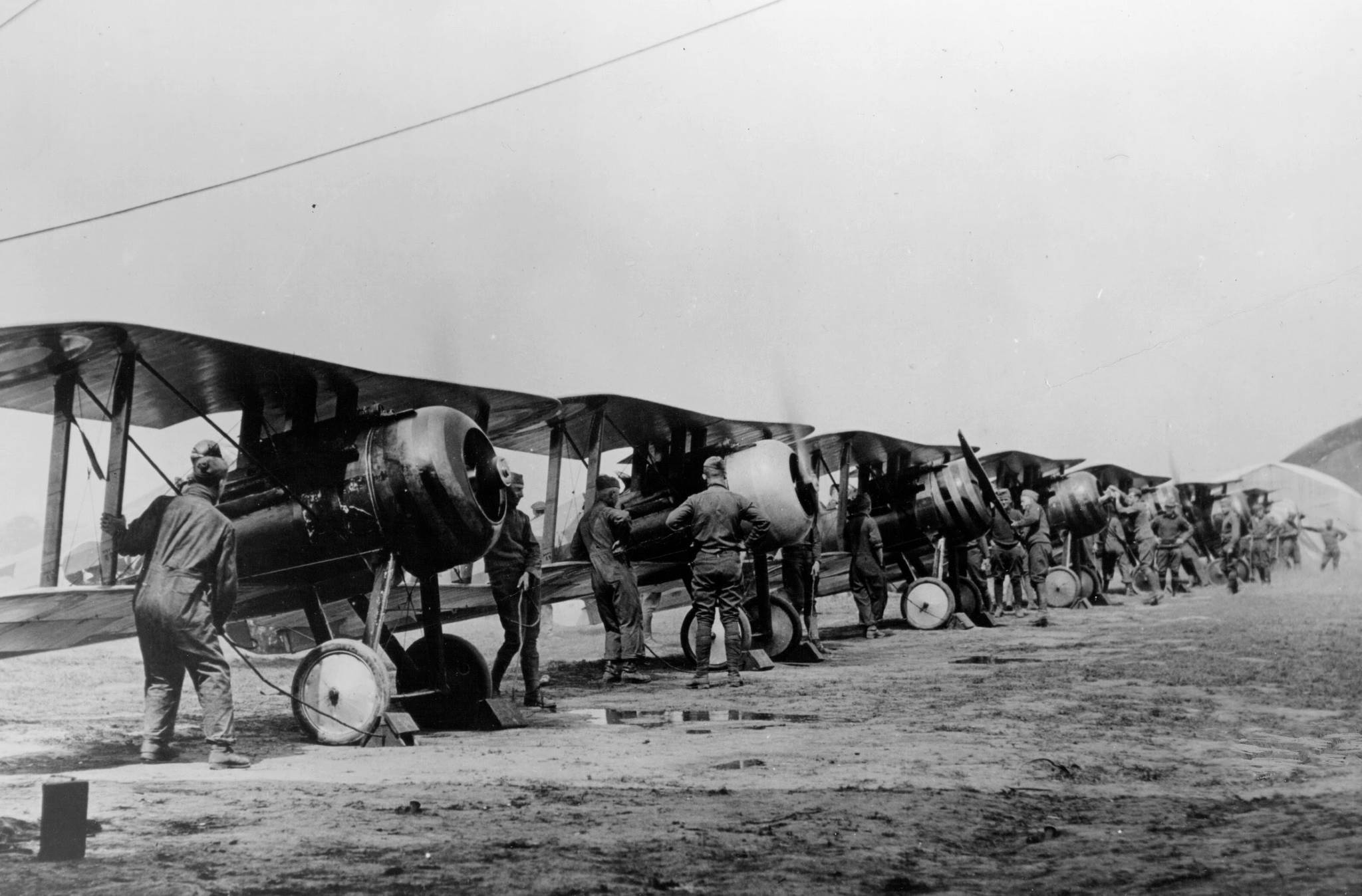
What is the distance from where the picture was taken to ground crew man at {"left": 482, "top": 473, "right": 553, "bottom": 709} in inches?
336

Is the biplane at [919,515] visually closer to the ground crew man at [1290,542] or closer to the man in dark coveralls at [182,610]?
the man in dark coveralls at [182,610]

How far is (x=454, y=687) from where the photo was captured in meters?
7.72

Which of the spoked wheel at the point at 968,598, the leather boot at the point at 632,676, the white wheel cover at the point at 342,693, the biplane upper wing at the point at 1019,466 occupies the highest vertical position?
the biplane upper wing at the point at 1019,466

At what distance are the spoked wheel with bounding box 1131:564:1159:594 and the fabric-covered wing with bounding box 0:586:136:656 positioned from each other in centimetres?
1736

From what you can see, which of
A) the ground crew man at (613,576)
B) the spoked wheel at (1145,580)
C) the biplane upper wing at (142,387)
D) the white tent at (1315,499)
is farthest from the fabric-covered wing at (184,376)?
the white tent at (1315,499)

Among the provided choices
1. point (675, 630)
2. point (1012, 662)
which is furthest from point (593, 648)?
point (1012, 662)

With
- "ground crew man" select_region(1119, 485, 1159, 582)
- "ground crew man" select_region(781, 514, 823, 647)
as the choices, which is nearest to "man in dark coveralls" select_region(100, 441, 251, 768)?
"ground crew man" select_region(781, 514, 823, 647)

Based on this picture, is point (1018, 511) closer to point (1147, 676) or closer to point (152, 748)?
point (1147, 676)

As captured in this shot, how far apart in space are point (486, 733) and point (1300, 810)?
4.87m

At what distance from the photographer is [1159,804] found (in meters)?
4.40

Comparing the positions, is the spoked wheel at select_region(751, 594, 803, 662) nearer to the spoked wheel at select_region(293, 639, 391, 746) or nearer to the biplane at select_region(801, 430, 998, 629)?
the biplane at select_region(801, 430, 998, 629)

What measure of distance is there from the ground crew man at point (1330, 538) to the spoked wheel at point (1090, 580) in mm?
4450

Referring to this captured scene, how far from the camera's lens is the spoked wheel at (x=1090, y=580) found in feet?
63.5

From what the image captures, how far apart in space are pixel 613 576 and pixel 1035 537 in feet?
33.2
